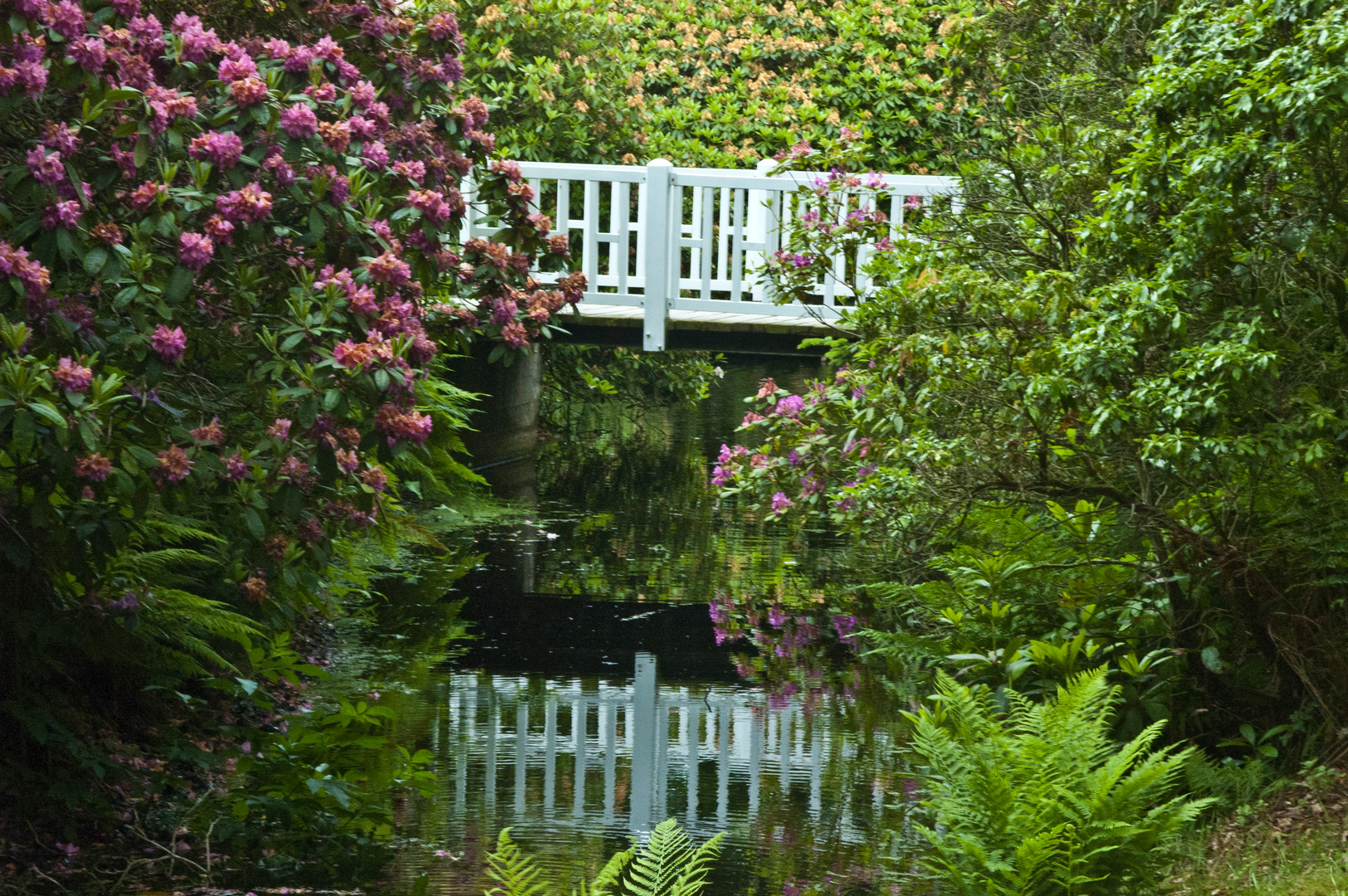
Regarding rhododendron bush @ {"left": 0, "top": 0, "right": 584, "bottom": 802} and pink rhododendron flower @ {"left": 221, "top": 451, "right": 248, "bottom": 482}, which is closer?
rhododendron bush @ {"left": 0, "top": 0, "right": 584, "bottom": 802}

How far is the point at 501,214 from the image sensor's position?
6734 mm

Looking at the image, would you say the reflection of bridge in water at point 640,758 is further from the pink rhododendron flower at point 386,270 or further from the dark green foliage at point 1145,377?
the pink rhododendron flower at point 386,270

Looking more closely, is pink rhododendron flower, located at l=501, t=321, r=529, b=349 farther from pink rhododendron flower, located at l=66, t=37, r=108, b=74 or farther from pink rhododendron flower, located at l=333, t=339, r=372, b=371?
pink rhododendron flower, located at l=66, t=37, r=108, b=74

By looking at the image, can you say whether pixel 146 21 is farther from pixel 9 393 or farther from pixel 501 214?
pixel 501 214

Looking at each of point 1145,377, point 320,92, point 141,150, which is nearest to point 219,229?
point 141,150

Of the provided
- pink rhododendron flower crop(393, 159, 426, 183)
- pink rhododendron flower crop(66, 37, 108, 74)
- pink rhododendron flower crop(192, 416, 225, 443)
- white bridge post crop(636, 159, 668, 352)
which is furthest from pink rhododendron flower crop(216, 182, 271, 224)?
white bridge post crop(636, 159, 668, 352)

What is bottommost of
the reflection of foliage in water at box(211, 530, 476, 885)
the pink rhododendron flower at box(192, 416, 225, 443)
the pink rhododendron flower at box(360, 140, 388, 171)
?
the reflection of foliage in water at box(211, 530, 476, 885)

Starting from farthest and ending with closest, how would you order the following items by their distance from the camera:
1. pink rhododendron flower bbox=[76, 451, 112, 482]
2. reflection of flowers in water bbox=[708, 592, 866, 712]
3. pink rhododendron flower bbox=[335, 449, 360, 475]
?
reflection of flowers in water bbox=[708, 592, 866, 712], pink rhododendron flower bbox=[335, 449, 360, 475], pink rhododendron flower bbox=[76, 451, 112, 482]

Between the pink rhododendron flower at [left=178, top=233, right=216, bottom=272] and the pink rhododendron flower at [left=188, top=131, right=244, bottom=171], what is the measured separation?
0.26 metres

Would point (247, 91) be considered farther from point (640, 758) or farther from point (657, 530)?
point (657, 530)

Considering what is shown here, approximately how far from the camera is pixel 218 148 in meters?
4.27

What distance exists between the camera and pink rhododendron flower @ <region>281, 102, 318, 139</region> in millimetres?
4414

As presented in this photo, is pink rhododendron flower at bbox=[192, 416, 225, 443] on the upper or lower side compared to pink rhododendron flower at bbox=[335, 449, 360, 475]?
upper

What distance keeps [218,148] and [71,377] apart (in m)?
0.88
